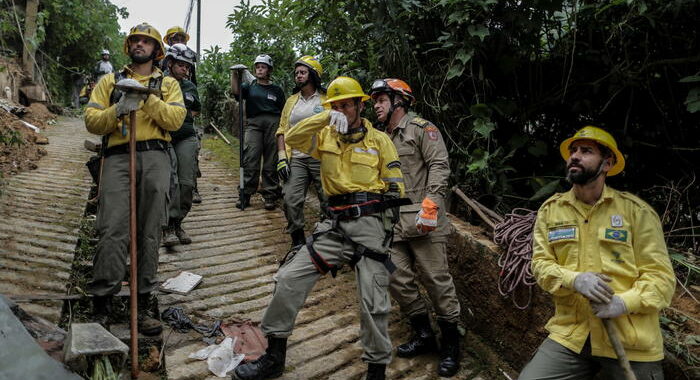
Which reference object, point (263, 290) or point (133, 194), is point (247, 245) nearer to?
point (263, 290)

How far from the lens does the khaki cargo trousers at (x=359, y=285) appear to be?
10.7 ft

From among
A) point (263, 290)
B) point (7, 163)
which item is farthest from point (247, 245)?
point (7, 163)

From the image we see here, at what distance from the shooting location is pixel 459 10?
182 inches

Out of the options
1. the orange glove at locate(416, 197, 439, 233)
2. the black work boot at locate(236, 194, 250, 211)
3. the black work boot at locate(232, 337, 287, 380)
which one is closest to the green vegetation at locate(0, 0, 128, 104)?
the black work boot at locate(236, 194, 250, 211)

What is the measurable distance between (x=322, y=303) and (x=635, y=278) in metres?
2.73

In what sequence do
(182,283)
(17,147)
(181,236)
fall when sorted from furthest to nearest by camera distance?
1. (17,147)
2. (181,236)
3. (182,283)

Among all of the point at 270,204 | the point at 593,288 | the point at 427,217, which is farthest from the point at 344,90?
the point at 270,204

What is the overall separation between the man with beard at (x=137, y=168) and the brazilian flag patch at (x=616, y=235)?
300 cm

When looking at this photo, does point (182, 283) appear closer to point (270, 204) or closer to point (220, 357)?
point (220, 357)

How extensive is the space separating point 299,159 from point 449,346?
8.04 feet

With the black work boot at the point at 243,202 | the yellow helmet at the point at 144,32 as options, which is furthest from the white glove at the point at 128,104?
the black work boot at the point at 243,202

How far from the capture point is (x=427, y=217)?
3.63 m

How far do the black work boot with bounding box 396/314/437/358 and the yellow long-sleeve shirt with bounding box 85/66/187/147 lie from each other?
2454mm

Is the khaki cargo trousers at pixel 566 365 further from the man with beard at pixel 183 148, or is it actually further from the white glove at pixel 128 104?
the man with beard at pixel 183 148
